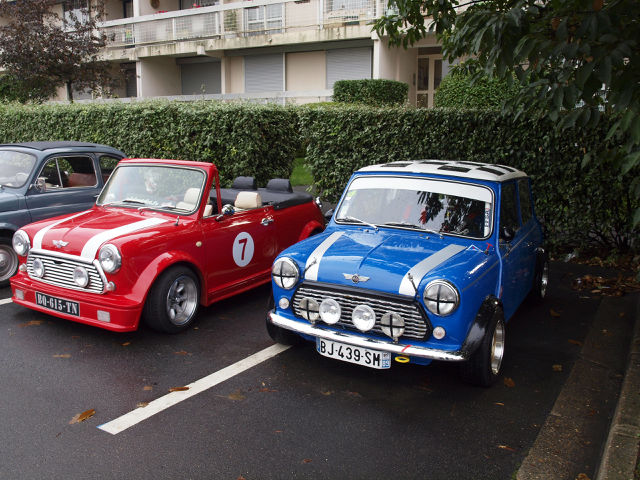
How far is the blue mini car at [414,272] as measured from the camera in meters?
4.06

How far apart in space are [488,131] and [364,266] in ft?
16.0

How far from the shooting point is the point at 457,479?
10.8ft

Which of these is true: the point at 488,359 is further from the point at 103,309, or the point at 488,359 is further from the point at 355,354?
the point at 103,309

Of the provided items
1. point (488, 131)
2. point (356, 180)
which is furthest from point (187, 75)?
point (356, 180)

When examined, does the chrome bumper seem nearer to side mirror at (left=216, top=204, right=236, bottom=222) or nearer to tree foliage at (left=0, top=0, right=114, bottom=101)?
side mirror at (left=216, top=204, right=236, bottom=222)

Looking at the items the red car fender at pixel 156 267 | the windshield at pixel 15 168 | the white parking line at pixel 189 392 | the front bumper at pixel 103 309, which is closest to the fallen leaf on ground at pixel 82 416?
the white parking line at pixel 189 392

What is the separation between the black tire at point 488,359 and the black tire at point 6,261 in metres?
5.63

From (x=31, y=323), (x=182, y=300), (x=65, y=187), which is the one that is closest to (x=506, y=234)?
(x=182, y=300)

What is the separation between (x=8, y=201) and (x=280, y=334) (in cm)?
426

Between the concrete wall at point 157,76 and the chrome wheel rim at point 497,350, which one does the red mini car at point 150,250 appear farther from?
the concrete wall at point 157,76

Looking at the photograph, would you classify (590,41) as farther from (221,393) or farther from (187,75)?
(187,75)

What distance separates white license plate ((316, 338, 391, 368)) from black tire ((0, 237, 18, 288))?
15.1 feet

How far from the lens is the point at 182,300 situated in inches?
221

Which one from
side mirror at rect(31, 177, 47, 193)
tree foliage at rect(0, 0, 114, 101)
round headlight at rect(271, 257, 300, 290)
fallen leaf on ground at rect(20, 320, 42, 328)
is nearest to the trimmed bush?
side mirror at rect(31, 177, 47, 193)
